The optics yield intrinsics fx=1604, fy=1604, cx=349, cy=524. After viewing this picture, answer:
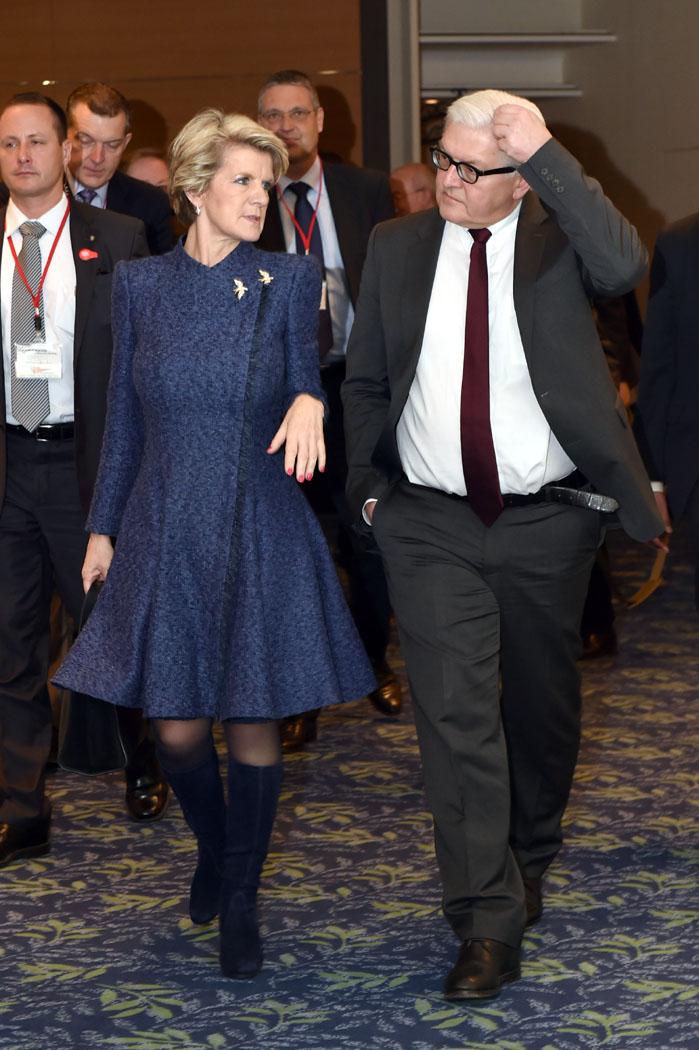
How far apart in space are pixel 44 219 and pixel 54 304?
247 mm

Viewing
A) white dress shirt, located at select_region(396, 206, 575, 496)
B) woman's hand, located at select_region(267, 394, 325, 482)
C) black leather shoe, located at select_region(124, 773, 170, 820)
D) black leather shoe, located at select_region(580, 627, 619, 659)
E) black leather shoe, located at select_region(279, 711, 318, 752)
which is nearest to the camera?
woman's hand, located at select_region(267, 394, 325, 482)

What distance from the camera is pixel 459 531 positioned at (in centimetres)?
337

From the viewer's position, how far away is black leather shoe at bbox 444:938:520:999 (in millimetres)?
3215

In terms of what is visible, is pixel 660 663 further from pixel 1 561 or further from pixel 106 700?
pixel 106 700

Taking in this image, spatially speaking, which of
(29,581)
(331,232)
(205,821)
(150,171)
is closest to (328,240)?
(331,232)

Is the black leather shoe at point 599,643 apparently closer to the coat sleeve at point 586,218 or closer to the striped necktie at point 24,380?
the striped necktie at point 24,380

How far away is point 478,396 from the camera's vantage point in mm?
3285

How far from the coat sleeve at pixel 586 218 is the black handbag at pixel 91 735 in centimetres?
130

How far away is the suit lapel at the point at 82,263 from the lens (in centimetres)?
416

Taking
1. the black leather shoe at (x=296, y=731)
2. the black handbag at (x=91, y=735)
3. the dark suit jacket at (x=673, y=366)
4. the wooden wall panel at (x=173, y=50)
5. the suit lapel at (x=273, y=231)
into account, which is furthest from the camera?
the wooden wall panel at (x=173, y=50)

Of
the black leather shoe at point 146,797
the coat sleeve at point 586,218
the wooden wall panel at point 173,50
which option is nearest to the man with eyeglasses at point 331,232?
the black leather shoe at point 146,797

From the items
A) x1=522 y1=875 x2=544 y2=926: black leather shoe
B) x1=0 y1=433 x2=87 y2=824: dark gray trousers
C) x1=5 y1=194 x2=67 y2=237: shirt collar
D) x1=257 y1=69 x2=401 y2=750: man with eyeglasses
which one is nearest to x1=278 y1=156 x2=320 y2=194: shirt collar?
x1=257 y1=69 x2=401 y2=750: man with eyeglasses

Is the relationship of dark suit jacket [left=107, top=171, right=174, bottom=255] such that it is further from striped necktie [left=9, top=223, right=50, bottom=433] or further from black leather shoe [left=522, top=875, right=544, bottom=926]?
black leather shoe [left=522, top=875, right=544, bottom=926]

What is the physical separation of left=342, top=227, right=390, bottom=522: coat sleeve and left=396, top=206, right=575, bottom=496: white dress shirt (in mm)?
132
